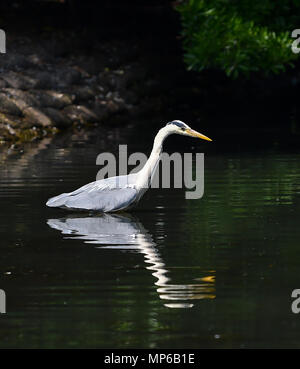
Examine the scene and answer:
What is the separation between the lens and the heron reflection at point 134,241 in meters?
12.9

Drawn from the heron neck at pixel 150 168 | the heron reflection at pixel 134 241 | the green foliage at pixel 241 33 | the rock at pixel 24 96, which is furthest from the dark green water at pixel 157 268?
the rock at pixel 24 96

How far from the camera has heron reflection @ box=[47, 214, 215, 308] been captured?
12.9 metres

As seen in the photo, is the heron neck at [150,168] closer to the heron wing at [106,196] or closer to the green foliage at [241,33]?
the heron wing at [106,196]

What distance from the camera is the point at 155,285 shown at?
1335 centimetres

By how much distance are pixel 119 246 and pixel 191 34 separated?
19.9 m

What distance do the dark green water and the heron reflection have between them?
0.01 m

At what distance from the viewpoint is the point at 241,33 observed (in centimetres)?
3291

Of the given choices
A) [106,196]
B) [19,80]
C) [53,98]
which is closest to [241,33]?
[53,98]

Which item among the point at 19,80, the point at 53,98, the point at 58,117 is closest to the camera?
the point at 58,117

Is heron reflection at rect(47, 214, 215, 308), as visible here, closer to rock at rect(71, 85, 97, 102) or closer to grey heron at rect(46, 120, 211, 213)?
grey heron at rect(46, 120, 211, 213)

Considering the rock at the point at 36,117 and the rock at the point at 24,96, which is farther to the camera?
the rock at the point at 24,96

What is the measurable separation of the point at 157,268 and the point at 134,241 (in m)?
2.00

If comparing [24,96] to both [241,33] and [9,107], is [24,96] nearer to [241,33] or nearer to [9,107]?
[9,107]

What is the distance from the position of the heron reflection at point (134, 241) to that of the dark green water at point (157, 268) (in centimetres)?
1
